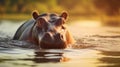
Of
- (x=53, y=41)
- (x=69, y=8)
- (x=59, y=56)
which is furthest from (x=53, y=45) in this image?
(x=69, y=8)

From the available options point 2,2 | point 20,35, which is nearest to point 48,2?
point 2,2

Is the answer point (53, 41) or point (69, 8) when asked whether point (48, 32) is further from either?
point (69, 8)

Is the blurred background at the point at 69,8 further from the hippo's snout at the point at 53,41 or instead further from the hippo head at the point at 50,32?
the hippo's snout at the point at 53,41

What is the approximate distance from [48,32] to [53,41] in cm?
31

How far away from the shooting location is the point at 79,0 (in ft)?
210

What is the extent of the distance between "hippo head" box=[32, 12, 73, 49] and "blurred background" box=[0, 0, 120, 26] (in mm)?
18891

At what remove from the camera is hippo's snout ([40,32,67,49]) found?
34.1ft

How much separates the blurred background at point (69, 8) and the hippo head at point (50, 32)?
1889cm

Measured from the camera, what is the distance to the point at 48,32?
10602mm

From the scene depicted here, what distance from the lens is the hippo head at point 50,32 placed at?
34.2 feet

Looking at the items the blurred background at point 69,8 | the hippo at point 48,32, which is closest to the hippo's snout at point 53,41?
the hippo at point 48,32

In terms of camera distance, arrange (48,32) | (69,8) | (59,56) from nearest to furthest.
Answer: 1. (59,56)
2. (48,32)
3. (69,8)

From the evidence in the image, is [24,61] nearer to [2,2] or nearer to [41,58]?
[41,58]

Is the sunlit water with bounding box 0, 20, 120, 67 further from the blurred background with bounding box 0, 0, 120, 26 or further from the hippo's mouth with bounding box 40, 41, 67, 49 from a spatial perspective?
the blurred background with bounding box 0, 0, 120, 26
